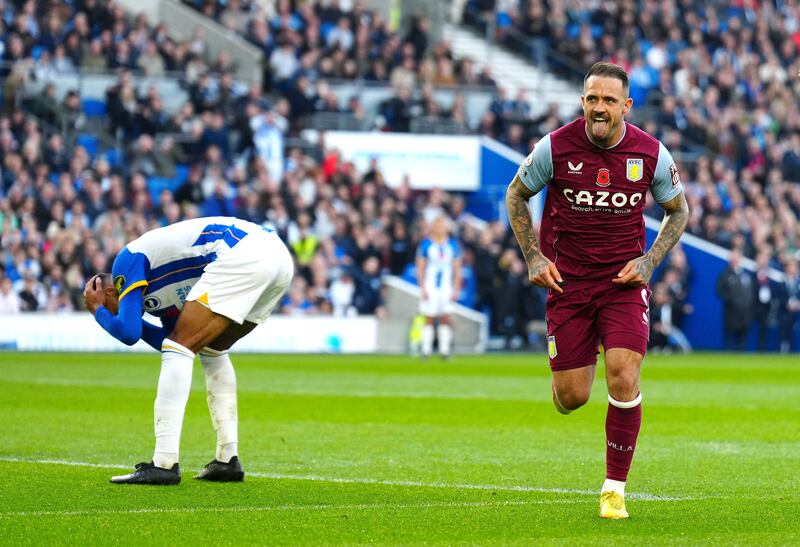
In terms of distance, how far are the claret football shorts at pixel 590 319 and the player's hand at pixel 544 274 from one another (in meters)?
0.10

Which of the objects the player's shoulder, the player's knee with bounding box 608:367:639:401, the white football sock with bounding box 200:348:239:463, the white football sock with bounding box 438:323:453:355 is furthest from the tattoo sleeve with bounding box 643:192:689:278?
the white football sock with bounding box 438:323:453:355

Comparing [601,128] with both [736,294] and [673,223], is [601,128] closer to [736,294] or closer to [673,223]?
[673,223]

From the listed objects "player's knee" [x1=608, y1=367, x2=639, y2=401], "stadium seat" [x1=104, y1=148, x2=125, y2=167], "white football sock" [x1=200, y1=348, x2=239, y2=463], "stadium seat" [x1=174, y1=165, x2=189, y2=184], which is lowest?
"white football sock" [x1=200, y1=348, x2=239, y2=463]

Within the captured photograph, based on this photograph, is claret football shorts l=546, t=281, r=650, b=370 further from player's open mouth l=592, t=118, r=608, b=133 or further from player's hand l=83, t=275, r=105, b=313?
player's hand l=83, t=275, r=105, b=313

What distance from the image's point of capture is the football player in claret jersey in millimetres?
7465

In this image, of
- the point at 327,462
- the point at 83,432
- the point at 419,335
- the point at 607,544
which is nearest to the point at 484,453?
the point at 327,462

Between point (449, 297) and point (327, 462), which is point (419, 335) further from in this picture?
point (327, 462)

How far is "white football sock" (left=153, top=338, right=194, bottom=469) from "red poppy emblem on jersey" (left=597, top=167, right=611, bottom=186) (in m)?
2.52

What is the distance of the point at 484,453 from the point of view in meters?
10.7

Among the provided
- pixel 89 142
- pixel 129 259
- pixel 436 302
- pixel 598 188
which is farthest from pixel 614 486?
pixel 89 142

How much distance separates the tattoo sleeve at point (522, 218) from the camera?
7824mm

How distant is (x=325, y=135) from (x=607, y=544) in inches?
981

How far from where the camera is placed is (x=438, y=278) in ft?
81.0

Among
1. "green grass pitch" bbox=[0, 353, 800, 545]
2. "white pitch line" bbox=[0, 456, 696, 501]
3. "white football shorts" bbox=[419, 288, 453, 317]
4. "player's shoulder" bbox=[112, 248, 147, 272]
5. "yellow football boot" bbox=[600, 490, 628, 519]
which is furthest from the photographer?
"white football shorts" bbox=[419, 288, 453, 317]
